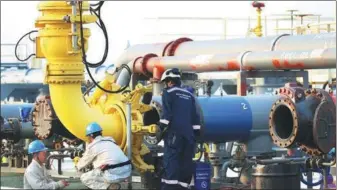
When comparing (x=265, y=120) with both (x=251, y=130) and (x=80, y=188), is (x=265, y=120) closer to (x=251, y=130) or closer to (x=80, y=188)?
(x=251, y=130)

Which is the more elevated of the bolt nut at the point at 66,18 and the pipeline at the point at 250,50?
the bolt nut at the point at 66,18

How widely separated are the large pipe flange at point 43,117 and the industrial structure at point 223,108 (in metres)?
0.01

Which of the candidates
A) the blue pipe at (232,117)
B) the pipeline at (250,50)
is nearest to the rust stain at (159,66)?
the pipeline at (250,50)

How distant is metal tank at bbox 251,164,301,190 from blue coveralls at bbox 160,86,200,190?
1734mm

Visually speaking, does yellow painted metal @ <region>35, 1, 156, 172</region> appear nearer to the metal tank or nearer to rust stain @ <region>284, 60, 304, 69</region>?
the metal tank

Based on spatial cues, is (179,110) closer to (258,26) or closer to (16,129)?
(16,129)

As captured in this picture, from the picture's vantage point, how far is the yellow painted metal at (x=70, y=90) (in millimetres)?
10297

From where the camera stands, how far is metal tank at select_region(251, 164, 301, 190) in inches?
407

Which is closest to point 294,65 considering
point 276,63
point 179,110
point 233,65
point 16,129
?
point 276,63

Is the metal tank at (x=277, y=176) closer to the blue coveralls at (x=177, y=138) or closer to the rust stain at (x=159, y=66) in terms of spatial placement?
the blue coveralls at (x=177, y=138)

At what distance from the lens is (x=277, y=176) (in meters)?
10.4

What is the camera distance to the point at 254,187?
415 inches

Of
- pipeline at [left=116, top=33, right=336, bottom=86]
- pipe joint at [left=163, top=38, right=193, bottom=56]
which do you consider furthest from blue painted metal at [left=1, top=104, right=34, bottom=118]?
pipe joint at [left=163, top=38, right=193, bottom=56]

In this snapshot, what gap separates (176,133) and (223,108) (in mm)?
2150
